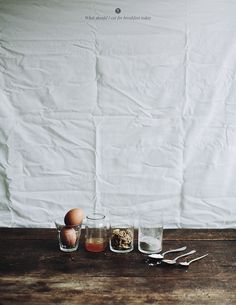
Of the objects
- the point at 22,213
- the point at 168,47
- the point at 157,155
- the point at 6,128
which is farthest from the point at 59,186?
the point at 168,47

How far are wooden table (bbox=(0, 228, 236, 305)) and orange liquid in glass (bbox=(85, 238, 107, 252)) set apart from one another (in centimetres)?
3

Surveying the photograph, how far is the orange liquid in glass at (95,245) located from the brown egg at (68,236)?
0.20 feet

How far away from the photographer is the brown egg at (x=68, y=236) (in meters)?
1.66

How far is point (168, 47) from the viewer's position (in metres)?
2.54

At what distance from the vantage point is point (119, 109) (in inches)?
102

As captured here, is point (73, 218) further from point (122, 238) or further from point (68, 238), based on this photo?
point (122, 238)

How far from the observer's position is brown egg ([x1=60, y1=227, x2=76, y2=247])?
166 cm

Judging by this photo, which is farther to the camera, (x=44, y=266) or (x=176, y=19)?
(x=176, y=19)

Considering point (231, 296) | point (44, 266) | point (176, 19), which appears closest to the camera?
point (231, 296)

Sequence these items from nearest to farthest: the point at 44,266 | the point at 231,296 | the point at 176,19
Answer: the point at 231,296, the point at 44,266, the point at 176,19

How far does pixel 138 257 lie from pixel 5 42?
63.1 inches

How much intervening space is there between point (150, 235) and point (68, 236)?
13.1 inches

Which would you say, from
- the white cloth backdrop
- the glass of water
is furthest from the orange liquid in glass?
the white cloth backdrop

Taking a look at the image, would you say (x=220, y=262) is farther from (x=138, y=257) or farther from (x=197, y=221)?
(x=197, y=221)
